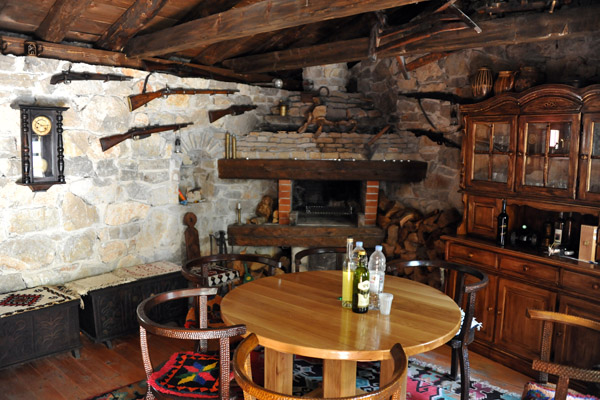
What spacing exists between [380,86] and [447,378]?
Result: 3.60 m

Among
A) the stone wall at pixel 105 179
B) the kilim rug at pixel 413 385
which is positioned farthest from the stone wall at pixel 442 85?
the kilim rug at pixel 413 385

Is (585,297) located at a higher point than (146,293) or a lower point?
higher

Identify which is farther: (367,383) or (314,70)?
(314,70)

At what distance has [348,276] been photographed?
263 cm

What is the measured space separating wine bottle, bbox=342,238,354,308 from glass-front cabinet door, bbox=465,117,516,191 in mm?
1988

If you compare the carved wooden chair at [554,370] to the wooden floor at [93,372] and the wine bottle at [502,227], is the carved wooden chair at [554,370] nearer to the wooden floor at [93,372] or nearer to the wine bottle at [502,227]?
the wooden floor at [93,372]

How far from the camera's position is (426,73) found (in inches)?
207

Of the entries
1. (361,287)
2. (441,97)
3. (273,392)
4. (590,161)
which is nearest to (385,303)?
(361,287)

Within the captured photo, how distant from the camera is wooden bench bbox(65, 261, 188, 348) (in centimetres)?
406

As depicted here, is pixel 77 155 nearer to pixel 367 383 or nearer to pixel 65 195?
pixel 65 195

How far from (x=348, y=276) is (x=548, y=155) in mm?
2079

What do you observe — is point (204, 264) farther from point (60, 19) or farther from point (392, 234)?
point (392, 234)

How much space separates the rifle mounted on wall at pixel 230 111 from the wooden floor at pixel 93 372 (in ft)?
8.05

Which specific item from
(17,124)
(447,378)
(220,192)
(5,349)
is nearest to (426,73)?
(220,192)
